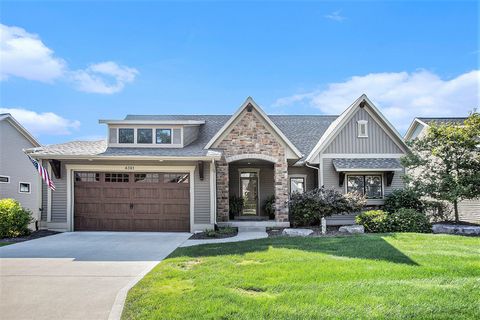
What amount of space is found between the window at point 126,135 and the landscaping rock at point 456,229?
13.2 meters

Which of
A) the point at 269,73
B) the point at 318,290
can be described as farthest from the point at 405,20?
the point at 318,290

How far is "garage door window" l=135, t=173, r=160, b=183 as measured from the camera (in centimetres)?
1406

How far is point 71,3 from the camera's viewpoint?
9.77 metres

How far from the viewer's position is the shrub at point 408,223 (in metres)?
12.7

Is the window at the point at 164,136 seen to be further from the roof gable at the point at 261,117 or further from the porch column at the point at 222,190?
the porch column at the point at 222,190

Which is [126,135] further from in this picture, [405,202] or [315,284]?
[405,202]

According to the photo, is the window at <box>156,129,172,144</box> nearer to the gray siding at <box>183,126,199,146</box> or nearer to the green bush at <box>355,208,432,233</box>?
the gray siding at <box>183,126,199,146</box>

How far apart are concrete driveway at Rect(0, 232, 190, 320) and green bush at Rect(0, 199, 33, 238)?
139 centimetres

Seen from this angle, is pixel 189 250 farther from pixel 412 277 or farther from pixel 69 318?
pixel 412 277

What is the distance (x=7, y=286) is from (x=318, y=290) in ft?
18.6

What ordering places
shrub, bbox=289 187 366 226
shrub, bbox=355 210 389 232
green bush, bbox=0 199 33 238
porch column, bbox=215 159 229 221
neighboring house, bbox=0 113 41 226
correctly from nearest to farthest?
green bush, bbox=0 199 33 238, shrub, bbox=355 210 389 232, shrub, bbox=289 187 366 226, porch column, bbox=215 159 229 221, neighboring house, bbox=0 113 41 226

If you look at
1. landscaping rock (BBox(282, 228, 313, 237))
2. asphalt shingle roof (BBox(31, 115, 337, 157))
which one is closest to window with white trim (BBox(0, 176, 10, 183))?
asphalt shingle roof (BBox(31, 115, 337, 157))

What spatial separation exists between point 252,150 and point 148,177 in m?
4.62

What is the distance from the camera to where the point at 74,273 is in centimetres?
721
